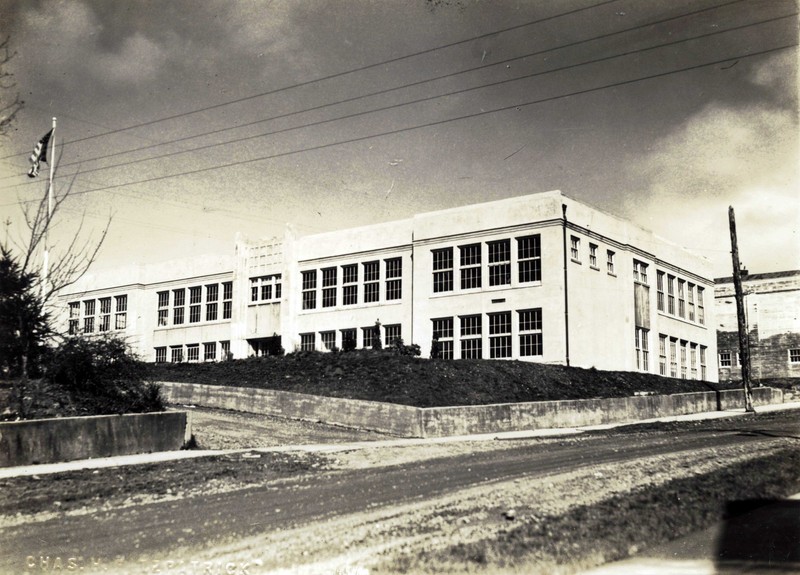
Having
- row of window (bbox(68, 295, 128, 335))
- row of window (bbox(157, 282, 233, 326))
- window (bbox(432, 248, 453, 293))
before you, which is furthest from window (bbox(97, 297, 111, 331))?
window (bbox(432, 248, 453, 293))

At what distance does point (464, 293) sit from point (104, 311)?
2932 centimetres

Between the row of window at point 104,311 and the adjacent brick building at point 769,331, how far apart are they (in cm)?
4679

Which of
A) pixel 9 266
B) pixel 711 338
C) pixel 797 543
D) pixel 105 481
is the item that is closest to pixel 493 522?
pixel 797 543

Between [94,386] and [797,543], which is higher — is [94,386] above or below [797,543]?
above

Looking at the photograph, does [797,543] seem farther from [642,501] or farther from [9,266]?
[9,266]

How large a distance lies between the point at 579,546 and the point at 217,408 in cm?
2142

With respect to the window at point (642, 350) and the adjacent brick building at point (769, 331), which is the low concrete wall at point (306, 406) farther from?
the adjacent brick building at point (769, 331)

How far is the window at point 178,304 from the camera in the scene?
5088cm

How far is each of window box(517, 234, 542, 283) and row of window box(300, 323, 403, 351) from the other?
712 centimetres

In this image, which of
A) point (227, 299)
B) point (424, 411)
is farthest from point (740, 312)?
point (227, 299)

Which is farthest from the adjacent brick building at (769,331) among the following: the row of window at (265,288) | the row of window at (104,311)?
the row of window at (104,311)

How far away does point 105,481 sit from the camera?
1222 cm

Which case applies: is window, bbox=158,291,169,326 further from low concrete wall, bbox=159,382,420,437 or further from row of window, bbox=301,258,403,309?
low concrete wall, bbox=159,382,420,437

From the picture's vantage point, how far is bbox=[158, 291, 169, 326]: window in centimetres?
5156
